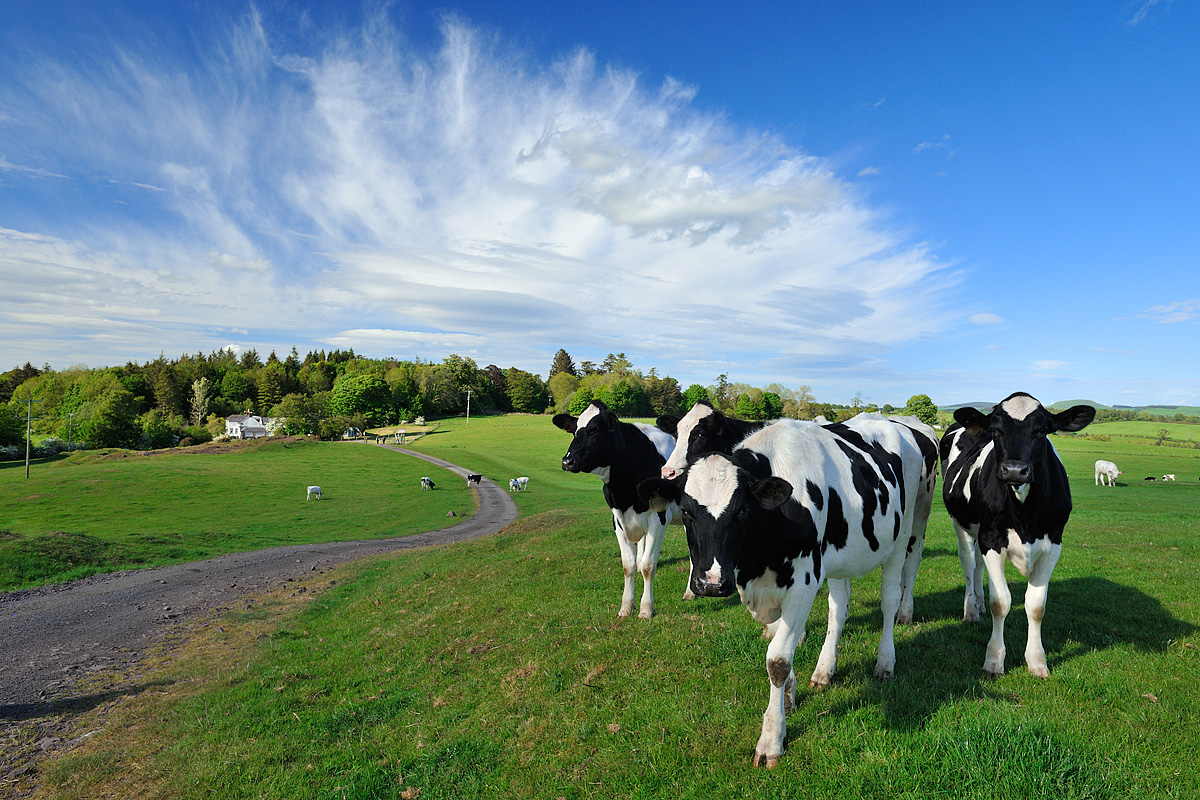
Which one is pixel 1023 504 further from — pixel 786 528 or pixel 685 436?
pixel 685 436

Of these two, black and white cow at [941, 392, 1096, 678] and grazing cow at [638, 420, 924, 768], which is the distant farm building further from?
black and white cow at [941, 392, 1096, 678]

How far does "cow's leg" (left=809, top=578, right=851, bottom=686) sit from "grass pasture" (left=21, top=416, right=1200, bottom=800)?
20cm

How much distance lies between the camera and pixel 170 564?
24.2 m

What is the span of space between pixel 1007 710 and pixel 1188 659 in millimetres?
3394

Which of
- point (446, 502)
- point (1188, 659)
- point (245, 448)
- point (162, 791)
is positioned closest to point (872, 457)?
point (1188, 659)

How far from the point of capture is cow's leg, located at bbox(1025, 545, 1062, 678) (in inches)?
240

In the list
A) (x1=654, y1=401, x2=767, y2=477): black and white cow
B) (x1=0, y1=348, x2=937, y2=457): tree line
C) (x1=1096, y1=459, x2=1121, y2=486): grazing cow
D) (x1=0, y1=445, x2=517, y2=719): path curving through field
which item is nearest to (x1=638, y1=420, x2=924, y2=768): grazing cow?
(x1=654, y1=401, x2=767, y2=477): black and white cow

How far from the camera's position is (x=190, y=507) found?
38188 millimetres

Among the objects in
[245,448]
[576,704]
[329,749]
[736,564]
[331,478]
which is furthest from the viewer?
[245,448]

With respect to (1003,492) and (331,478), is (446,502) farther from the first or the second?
(1003,492)

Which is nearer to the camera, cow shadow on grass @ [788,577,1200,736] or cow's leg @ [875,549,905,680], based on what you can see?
cow shadow on grass @ [788,577,1200,736]

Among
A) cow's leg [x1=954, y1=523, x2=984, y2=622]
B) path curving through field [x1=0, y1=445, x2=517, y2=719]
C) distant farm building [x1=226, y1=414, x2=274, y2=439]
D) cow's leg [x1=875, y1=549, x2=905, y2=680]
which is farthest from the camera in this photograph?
distant farm building [x1=226, y1=414, x2=274, y2=439]

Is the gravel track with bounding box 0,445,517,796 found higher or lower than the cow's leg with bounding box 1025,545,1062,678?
lower

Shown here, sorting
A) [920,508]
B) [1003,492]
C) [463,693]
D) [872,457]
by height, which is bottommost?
[463,693]
